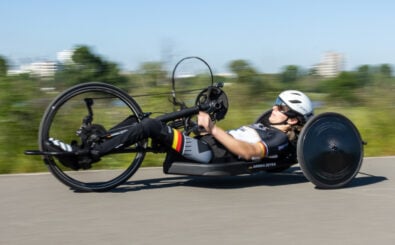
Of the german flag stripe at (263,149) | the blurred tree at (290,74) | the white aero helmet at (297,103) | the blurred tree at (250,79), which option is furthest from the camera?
the blurred tree at (290,74)

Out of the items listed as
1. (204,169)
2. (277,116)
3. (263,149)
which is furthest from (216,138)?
(277,116)

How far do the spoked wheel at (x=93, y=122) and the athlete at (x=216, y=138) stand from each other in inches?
7.4

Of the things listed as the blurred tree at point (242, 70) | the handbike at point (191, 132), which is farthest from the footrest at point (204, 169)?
the blurred tree at point (242, 70)

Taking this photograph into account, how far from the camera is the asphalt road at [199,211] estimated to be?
4770 mm

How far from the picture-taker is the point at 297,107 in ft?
21.3

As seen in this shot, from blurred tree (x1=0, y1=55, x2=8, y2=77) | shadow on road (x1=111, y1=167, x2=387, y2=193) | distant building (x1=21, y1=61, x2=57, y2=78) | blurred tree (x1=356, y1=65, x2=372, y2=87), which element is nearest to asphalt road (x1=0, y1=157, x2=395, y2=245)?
shadow on road (x1=111, y1=167, x2=387, y2=193)

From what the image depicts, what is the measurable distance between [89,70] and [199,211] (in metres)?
5.00

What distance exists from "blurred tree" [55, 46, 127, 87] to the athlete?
12.3 ft

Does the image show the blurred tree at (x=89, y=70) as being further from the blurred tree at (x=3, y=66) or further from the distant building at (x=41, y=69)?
the blurred tree at (x=3, y=66)

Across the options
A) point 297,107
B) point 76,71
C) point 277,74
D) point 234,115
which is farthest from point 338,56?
point 297,107

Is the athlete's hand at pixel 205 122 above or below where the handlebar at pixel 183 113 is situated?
below

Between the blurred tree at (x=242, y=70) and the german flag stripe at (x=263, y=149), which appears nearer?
the german flag stripe at (x=263, y=149)

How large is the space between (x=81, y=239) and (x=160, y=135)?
1557 mm

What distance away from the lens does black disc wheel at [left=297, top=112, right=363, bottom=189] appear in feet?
20.3
